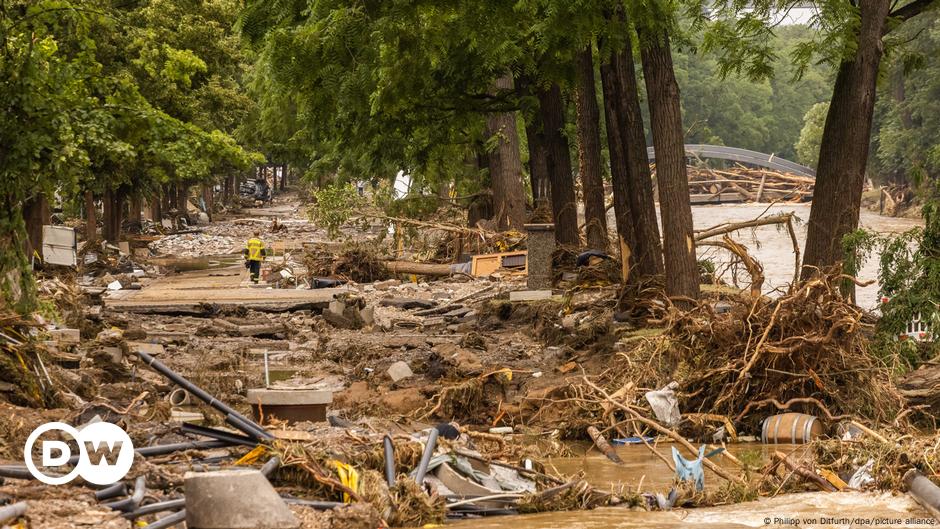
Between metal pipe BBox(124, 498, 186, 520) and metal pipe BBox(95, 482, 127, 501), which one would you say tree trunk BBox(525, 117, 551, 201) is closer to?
metal pipe BBox(95, 482, 127, 501)

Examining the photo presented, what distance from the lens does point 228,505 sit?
291 inches

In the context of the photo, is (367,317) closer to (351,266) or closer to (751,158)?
(351,266)

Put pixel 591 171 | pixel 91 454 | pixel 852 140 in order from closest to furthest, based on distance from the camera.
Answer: pixel 91 454
pixel 852 140
pixel 591 171

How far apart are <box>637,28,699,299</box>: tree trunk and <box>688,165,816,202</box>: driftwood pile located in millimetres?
68371

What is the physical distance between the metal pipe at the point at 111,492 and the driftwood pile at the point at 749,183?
78012 millimetres

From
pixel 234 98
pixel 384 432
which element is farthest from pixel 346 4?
pixel 234 98

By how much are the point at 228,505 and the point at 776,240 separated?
4441cm

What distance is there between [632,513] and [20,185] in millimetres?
7052

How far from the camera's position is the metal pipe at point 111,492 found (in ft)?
26.5

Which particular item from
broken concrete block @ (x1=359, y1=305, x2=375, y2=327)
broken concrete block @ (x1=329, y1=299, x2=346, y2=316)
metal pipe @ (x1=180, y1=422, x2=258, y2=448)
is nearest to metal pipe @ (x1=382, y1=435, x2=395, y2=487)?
metal pipe @ (x1=180, y1=422, x2=258, y2=448)

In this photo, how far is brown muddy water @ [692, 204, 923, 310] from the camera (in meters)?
26.6

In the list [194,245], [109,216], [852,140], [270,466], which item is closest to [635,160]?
[852,140]

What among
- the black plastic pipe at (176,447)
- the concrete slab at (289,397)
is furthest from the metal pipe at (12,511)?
the concrete slab at (289,397)

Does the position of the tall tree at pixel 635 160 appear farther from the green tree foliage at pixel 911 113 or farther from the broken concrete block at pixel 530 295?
the green tree foliage at pixel 911 113
